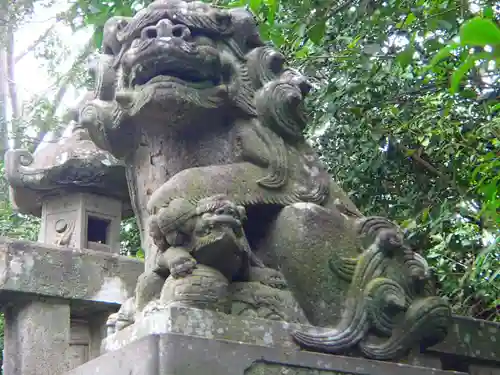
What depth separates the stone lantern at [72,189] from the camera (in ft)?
16.5

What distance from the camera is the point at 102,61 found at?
4004 millimetres

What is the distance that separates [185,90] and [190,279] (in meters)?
0.84

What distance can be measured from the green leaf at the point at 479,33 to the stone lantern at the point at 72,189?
3.58 meters

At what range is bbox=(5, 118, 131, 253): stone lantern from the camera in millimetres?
5027

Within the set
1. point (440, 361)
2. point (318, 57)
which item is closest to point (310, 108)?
point (318, 57)

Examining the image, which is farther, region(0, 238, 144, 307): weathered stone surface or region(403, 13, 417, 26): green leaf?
region(403, 13, 417, 26): green leaf

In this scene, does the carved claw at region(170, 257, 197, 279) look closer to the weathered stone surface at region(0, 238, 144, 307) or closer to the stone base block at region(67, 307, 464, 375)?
the stone base block at region(67, 307, 464, 375)

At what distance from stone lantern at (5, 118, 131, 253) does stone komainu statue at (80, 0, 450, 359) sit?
105cm

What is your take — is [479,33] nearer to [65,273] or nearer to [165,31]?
[165,31]

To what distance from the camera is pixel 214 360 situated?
308cm

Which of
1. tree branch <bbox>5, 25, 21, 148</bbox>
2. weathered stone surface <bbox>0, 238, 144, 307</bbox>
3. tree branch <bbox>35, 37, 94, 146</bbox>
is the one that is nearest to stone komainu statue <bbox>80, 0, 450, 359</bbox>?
weathered stone surface <bbox>0, 238, 144, 307</bbox>

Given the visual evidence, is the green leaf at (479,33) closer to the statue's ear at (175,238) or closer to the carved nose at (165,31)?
the statue's ear at (175,238)

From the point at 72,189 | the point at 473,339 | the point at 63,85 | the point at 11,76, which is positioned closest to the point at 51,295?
the point at 72,189

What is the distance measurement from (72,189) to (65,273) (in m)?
0.57
